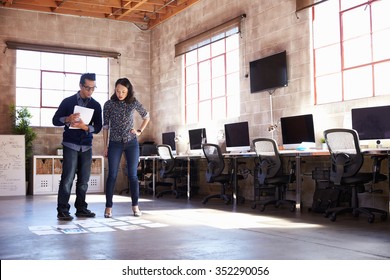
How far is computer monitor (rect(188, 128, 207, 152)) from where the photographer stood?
8211 mm

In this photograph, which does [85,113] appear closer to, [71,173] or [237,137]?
[71,173]

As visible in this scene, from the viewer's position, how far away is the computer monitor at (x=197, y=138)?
821cm

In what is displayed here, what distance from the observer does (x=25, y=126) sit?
9.17 meters

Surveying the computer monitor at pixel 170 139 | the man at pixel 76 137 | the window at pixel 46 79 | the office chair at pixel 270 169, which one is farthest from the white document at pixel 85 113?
the window at pixel 46 79

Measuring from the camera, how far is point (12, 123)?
930 cm

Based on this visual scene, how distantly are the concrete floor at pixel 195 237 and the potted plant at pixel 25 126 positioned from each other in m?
4.09

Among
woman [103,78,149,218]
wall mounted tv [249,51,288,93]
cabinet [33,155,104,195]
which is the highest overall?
wall mounted tv [249,51,288,93]

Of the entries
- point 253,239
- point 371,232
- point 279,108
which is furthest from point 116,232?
point 279,108

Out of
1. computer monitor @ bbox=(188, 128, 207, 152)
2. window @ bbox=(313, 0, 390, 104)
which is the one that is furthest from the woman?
computer monitor @ bbox=(188, 128, 207, 152)

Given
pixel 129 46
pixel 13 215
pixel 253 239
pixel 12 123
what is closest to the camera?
pixel 253 239

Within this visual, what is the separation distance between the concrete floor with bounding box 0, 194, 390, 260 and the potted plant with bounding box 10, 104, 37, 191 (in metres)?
4.09

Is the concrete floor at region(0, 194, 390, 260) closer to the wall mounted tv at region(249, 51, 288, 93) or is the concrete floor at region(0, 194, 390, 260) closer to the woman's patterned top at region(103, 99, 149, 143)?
the woman's patterned top at region(103, 99, 149, 143)

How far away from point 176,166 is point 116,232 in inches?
183

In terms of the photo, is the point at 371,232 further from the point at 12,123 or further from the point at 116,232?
the point at 12,123
